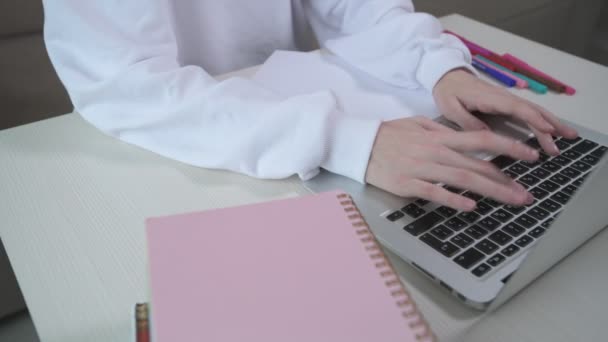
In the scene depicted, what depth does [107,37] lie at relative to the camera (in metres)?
0.44

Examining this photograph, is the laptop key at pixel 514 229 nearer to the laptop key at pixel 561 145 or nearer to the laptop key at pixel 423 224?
the laptop key at pixel 423 224

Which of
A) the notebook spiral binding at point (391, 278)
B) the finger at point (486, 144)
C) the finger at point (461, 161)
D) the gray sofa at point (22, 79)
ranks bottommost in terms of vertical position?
the gray sofa at point (22, 79)

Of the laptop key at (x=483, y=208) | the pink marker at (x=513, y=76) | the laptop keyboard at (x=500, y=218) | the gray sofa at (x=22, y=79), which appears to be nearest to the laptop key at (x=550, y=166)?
the laptop keyboard at (x=500, y=218)

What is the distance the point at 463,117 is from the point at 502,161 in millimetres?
83

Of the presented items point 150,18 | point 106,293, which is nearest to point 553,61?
point 150,18

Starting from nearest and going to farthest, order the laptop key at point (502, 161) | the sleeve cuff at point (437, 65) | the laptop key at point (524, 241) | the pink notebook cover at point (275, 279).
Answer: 1. the pink notebook cover at point (275, 279)
2. the laptop key at point (524, 241)
3. the laptop key at point (502, 161)
4. the sleeve cuff at point (437, 65)

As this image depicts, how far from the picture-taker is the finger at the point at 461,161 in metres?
0.37

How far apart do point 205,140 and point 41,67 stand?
0.64m

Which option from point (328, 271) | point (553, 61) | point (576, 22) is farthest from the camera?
point (576, 22)

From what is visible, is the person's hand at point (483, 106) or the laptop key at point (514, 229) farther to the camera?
the person's hand at point (483, 106)

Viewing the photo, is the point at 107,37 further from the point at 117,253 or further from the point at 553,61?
the point at 553,61

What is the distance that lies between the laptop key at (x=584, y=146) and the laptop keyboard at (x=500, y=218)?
0.01m

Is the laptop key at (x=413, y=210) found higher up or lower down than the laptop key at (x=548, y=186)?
higher up

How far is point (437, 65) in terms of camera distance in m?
0.55
